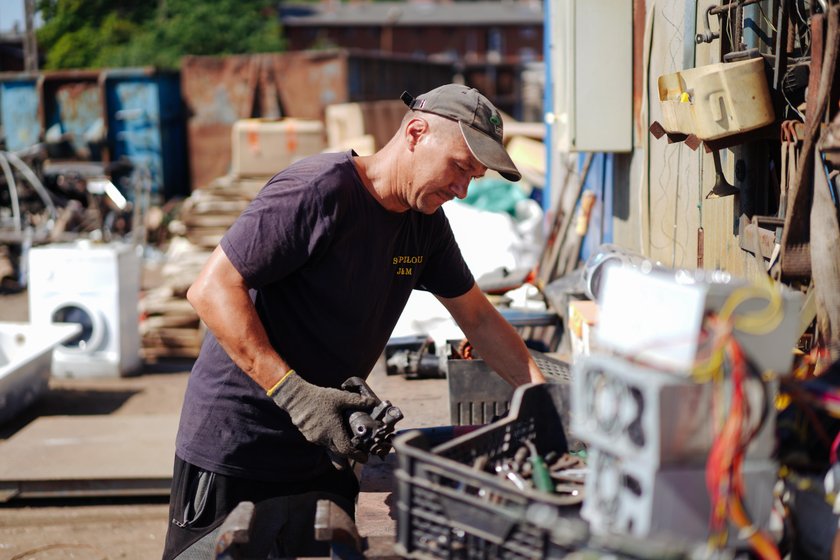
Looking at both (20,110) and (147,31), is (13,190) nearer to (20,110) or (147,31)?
(20,110)

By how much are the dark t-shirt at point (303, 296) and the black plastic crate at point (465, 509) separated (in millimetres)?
868

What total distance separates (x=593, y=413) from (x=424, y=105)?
133cm

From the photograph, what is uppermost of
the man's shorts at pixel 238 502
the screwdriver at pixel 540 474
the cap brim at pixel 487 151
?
the cap brim at pixel 487 151

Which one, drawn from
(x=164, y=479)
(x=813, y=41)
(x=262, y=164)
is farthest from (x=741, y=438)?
(x=262, y=164)

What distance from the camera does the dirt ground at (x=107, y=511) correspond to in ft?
12.8

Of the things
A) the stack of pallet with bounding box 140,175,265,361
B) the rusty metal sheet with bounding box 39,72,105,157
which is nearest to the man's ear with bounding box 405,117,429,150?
the stack of pallet with bounding box 140,175,265,361

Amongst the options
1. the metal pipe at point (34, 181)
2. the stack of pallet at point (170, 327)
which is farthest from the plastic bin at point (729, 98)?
the metal pipe at point (34, 181)

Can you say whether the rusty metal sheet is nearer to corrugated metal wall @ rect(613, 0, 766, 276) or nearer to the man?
corrugated metal wall @ rect(613, 0, 766, 276)

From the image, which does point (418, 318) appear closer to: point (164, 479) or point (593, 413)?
point (164, 479)

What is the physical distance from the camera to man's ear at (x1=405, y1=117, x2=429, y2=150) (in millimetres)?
2742

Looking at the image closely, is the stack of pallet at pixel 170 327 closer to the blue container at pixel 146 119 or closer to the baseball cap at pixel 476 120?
the blue container at pixel 146 119

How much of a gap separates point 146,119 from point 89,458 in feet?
33.7

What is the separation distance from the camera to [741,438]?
1.55 metres

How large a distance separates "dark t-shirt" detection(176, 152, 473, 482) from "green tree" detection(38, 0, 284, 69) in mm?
32655
